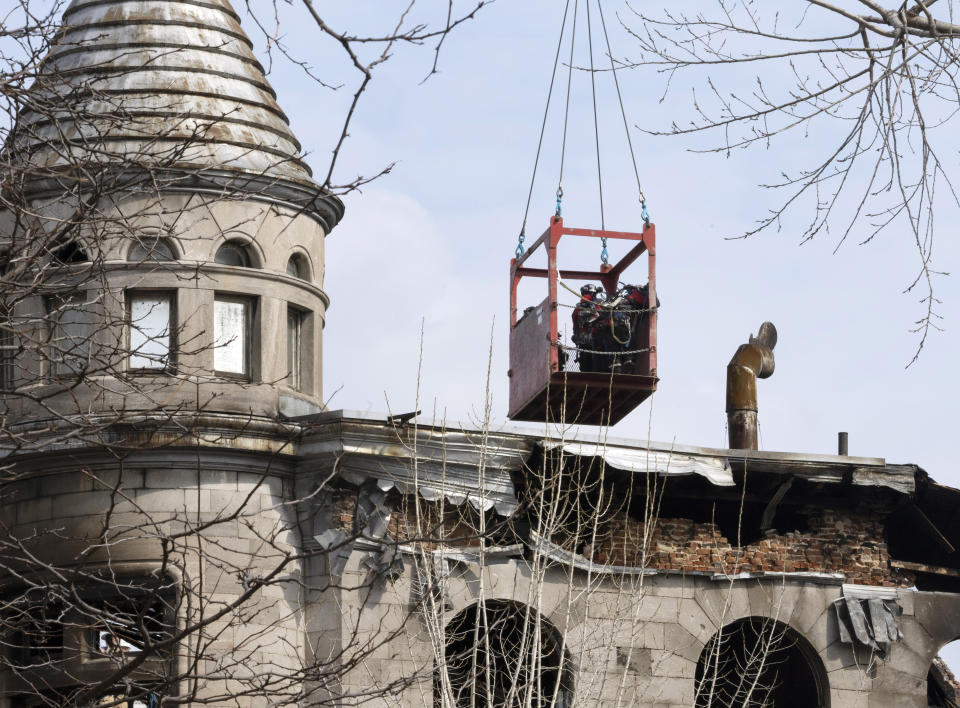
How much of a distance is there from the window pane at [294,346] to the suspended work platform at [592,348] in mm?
3271

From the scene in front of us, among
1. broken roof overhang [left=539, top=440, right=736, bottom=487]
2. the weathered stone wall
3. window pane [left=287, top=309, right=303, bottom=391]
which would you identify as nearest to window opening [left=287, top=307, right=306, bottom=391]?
window pane [left=287, top=309, right=303, bottom=391]

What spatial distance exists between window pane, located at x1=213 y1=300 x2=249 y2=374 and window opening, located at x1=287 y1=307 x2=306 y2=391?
843mm

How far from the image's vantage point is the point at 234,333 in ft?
91.4

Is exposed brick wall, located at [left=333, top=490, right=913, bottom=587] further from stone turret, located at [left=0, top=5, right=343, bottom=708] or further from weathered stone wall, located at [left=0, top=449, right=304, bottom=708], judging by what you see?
stone turret, located at [left=0, top=5, right=343, bottom=708]

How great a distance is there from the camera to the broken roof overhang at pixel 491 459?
1054 inches

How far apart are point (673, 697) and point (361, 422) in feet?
18.8

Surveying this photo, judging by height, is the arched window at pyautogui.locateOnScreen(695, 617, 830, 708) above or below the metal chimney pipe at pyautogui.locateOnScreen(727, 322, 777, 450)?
below

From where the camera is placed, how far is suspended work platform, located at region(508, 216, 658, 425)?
25953 mm

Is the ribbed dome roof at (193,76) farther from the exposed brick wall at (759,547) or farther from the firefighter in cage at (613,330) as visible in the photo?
the exposed brick wall at (759,547)

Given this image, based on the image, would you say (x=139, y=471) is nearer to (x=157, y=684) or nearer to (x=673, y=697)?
(x=673, y=697)

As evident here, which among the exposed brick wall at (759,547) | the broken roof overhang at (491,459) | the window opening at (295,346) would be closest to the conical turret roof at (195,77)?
the window opening at (295,346)

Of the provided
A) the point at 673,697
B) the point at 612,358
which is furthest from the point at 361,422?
the point at 673,697

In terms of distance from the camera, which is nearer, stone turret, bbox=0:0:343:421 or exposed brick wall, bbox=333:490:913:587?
stone turret, bbox=0:0:343:421

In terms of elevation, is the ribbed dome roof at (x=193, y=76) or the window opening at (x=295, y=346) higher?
the ribbed dome roof at (x=193, y=76)
